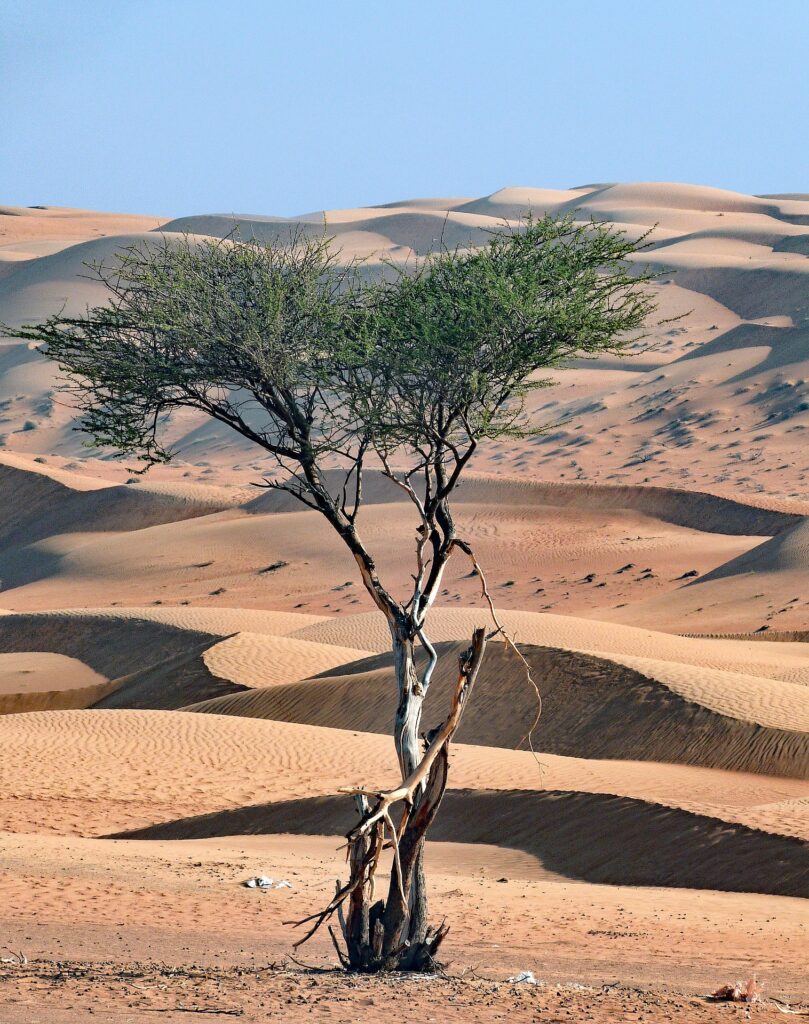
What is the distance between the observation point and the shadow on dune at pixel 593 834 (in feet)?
42.2

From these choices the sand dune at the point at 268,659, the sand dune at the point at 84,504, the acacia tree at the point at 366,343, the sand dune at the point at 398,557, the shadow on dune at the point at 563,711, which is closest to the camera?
the acacia tree at the point at 366,343

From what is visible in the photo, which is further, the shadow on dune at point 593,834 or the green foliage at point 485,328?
the shadow on dune at point 593,834

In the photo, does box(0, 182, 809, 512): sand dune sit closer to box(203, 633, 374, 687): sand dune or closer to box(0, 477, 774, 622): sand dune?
box(0, 477, 774, 622): sand dune

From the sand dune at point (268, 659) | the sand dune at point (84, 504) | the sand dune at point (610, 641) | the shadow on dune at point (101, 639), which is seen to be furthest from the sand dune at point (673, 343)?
the shadow on dune at point (101, 639)

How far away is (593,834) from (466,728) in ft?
29.5

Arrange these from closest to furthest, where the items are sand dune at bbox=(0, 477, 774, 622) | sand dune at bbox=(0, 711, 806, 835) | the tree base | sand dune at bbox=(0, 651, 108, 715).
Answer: the tree base < sand dune at bbox=(0, 711, 806, 835) < sand dune at bbox=(0, 651, 108, 715) < sand dune at bbox=(0, 477, 774, 622)

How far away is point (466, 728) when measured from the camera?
23.2 m

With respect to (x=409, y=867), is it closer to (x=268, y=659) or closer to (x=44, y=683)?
(x=268, y=659)

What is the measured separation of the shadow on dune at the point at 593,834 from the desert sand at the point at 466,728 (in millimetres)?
37

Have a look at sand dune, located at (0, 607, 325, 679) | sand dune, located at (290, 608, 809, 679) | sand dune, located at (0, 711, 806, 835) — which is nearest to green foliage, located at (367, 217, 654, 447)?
sand dune, located at (0, 711, 806, 835)

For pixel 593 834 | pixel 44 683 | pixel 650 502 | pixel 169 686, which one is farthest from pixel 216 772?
pixel 650 502

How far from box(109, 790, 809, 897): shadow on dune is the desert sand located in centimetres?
4

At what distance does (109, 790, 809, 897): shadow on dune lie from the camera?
12.9 m

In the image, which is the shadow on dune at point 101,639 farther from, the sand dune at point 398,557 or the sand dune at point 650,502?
the sand dune at point 650,502
